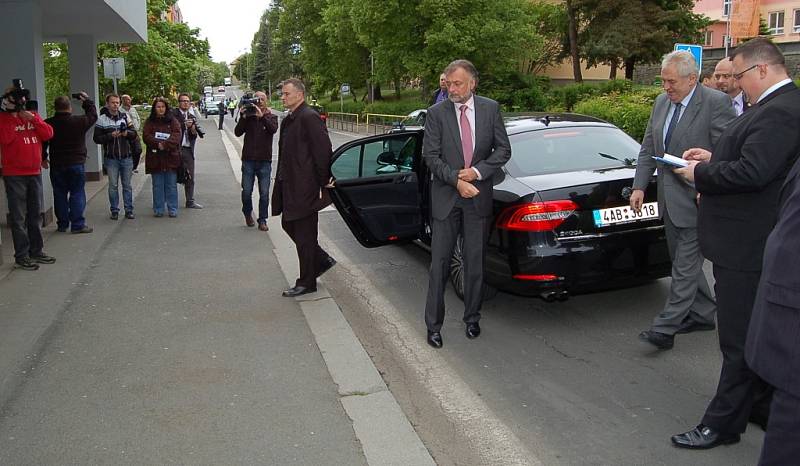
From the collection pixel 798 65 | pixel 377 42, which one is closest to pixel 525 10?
pixel 377 42

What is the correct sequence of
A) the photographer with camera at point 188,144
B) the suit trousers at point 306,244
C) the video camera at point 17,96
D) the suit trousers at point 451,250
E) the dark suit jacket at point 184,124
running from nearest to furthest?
the suit trousers at point 451,250 → the suit trousers at point 306,244 → the video camera at point 17,96 → the dark suit jacket at point 184,124 → the photographer with camera at point 188,144

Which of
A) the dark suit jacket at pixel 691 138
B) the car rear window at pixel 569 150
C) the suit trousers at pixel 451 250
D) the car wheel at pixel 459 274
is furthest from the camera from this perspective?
the car wheel at pixel 459 274

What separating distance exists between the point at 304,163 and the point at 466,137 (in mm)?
1778

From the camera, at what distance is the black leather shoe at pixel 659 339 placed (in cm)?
522

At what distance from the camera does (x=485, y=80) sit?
4641cm

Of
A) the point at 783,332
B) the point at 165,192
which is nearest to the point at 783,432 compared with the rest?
Result: the point at 783,332

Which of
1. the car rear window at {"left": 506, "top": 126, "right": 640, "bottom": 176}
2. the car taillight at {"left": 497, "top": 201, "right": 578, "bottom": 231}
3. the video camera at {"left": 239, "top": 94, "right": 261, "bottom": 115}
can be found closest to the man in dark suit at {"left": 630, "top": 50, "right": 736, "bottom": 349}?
the car taillight at {"left": 497, "top": 201, "right": 578, "bottom": 231}

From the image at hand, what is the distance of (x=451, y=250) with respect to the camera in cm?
546

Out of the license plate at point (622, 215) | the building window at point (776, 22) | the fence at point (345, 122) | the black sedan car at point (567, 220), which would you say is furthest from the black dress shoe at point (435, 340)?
the building window at point (776, 22)

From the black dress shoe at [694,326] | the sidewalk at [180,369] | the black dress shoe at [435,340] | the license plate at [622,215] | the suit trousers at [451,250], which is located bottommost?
the sidewalk at [180,369]

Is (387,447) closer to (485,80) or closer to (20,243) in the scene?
(20,243)

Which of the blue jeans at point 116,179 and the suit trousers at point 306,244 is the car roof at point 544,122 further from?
the blue jeans at point 116,179

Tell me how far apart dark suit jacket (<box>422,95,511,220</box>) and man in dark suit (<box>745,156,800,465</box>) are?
2921 mm

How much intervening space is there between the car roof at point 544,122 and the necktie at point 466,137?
1.34 metres
